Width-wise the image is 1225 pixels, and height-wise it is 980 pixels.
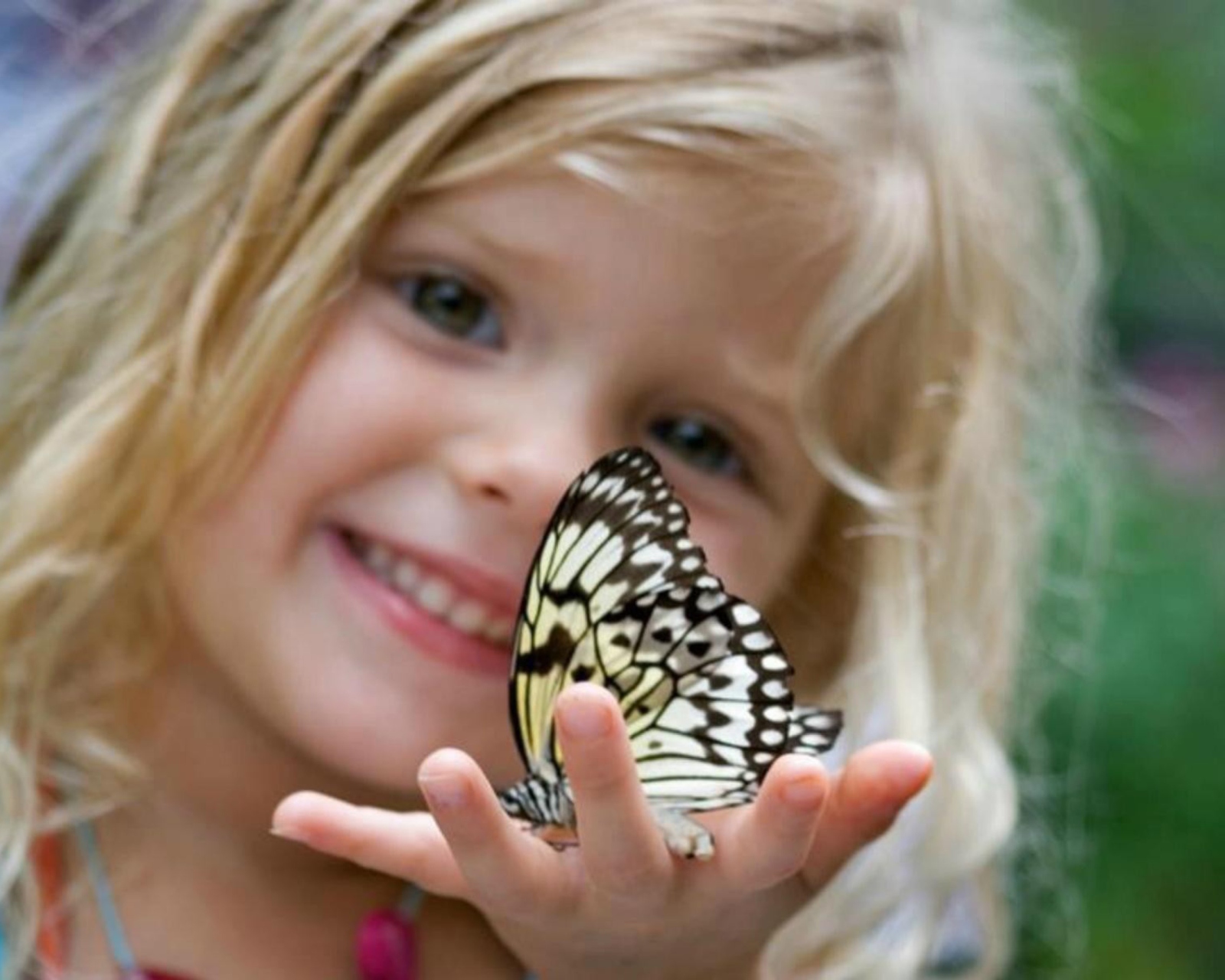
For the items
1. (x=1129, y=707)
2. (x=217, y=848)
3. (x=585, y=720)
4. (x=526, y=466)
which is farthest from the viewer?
(x=1129, y=707)

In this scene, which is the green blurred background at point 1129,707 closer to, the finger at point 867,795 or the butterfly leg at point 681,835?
the finger at point 867,795

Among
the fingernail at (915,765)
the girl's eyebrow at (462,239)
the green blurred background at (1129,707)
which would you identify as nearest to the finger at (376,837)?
the fingernail at (915,765)

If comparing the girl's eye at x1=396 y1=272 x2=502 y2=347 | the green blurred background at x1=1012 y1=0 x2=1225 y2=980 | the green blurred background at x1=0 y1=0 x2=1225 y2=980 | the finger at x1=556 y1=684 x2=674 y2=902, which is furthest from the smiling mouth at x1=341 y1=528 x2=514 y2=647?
the green blurred background at x1=1012 y1=0 x2=1225 y2=980

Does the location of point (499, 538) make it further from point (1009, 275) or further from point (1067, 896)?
point (1067, 896)

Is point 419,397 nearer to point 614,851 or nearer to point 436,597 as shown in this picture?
point 436,597

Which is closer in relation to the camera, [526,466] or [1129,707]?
[526,466]

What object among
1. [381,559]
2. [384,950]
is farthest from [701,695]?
[384,950]

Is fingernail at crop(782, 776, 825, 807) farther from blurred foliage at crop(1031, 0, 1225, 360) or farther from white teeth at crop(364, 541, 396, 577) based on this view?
blurred foliage at crop(1031, 0, 1225, 360)
